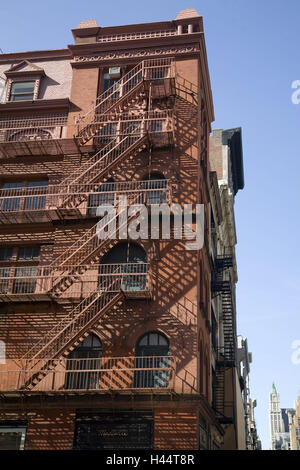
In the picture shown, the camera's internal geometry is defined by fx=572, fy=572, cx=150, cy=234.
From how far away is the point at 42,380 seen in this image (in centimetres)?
2548

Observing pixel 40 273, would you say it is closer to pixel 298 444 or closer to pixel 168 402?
pixel 168 402

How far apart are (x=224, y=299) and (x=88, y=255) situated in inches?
816

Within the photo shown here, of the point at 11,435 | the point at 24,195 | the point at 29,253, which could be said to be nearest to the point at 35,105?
the point at 24,195

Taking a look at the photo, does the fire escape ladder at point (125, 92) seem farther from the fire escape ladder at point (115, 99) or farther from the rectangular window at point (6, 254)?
the rectangular window at point (6, 254)

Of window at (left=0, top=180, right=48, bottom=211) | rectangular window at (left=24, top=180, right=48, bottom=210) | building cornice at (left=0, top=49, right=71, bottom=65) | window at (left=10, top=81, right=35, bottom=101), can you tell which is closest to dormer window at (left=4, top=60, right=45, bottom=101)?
window at (left=10, top=81, right=35, bottom=101)

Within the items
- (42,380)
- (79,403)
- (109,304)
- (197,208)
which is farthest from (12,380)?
(197,208)

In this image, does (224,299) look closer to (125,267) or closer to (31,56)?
(125,267)

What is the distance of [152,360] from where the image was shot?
25.0 metres

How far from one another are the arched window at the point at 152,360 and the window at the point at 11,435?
529 centimetres

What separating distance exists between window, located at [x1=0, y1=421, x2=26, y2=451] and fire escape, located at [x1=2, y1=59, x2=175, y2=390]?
187cm

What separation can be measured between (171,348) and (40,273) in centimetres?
752

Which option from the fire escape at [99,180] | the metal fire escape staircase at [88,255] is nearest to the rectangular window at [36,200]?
the fire escape at [99,180]

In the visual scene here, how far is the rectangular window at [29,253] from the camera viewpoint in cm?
2873
